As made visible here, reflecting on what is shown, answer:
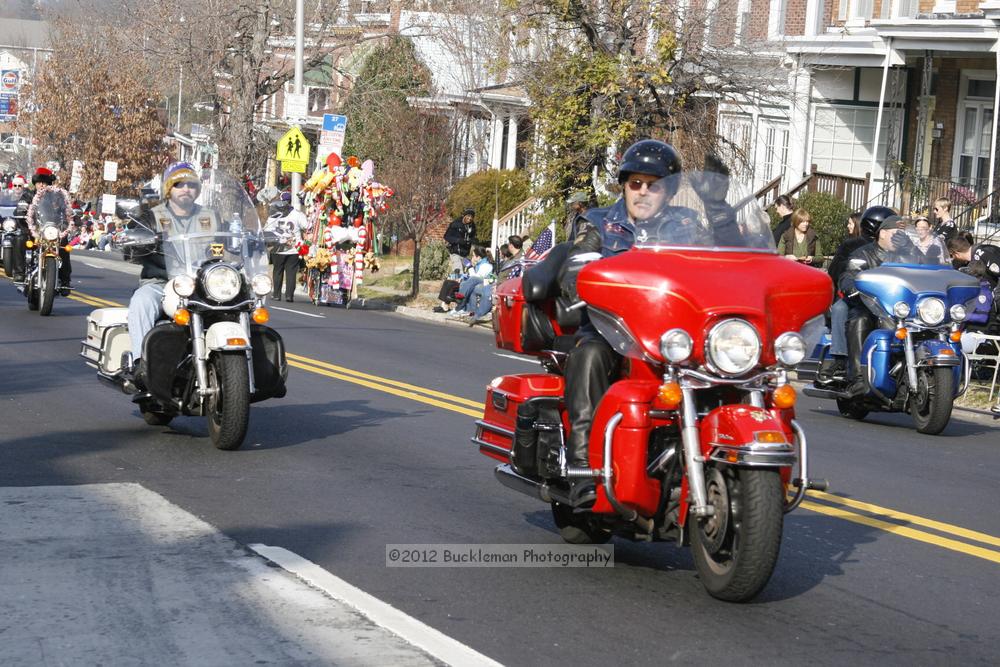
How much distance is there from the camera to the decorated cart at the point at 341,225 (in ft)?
89.6

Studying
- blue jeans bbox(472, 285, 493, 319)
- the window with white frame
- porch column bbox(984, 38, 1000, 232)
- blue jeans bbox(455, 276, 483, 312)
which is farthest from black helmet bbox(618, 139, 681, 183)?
the window with white frame

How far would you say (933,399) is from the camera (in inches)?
519

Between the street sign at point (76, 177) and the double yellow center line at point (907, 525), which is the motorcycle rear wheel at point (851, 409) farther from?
the street sign at point (76, 177)

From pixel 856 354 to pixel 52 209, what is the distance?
11.8m

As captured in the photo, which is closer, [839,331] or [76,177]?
[839,331]

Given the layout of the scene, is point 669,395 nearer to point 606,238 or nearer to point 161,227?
point 606,238

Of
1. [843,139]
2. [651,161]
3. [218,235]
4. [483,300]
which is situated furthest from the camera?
[843,139]

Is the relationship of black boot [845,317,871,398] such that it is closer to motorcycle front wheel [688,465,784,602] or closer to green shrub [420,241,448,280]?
motorcycle front wheel [688,465,784,602]

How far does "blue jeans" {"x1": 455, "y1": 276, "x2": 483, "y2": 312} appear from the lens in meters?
26.2

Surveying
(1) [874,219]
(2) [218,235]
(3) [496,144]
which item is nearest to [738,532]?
(2) [218,235]

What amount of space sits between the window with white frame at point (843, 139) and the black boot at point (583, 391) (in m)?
24.8

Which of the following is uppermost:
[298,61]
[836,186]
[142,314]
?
[298,61]

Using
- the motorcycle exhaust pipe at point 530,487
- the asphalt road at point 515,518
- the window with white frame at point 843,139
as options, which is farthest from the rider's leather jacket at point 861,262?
the window with white frame at point 843,139

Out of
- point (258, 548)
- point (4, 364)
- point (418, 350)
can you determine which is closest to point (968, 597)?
point (258, 548)
